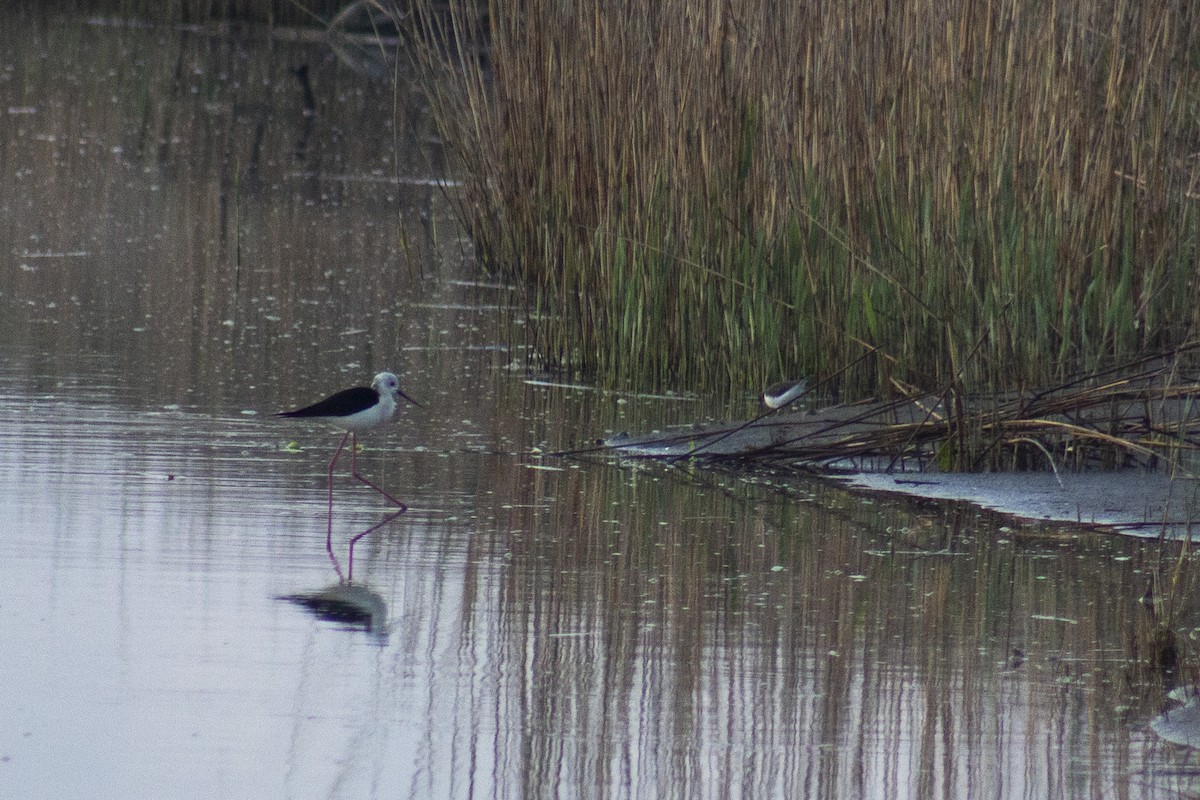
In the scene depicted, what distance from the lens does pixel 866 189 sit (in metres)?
6.45

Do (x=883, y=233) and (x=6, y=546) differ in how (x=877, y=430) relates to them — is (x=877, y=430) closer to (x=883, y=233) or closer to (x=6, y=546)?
(x=883, y=233)

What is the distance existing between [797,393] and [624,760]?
317cm

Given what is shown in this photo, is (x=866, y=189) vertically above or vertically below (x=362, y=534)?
above

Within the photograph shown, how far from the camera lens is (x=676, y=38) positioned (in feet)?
22.4

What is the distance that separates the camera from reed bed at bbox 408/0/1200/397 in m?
6.01

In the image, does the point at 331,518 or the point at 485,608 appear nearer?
the point at 485,608

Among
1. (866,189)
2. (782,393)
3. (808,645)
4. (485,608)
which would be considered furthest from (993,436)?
(485,608)

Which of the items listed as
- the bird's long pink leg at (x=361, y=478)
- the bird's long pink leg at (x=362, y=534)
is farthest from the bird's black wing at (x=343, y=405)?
the bird's long pink leg at (x=362, y=534)

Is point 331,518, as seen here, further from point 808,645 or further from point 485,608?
point 808,645

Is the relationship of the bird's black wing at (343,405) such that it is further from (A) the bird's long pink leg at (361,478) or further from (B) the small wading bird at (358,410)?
(A) the bird's long pink leg at (361,478)

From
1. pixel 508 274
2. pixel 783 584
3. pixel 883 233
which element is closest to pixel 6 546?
pixel 783 584

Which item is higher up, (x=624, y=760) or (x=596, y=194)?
(x=596, y=194)

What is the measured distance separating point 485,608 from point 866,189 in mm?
2913

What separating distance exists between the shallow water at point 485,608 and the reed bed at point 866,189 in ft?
1.26
